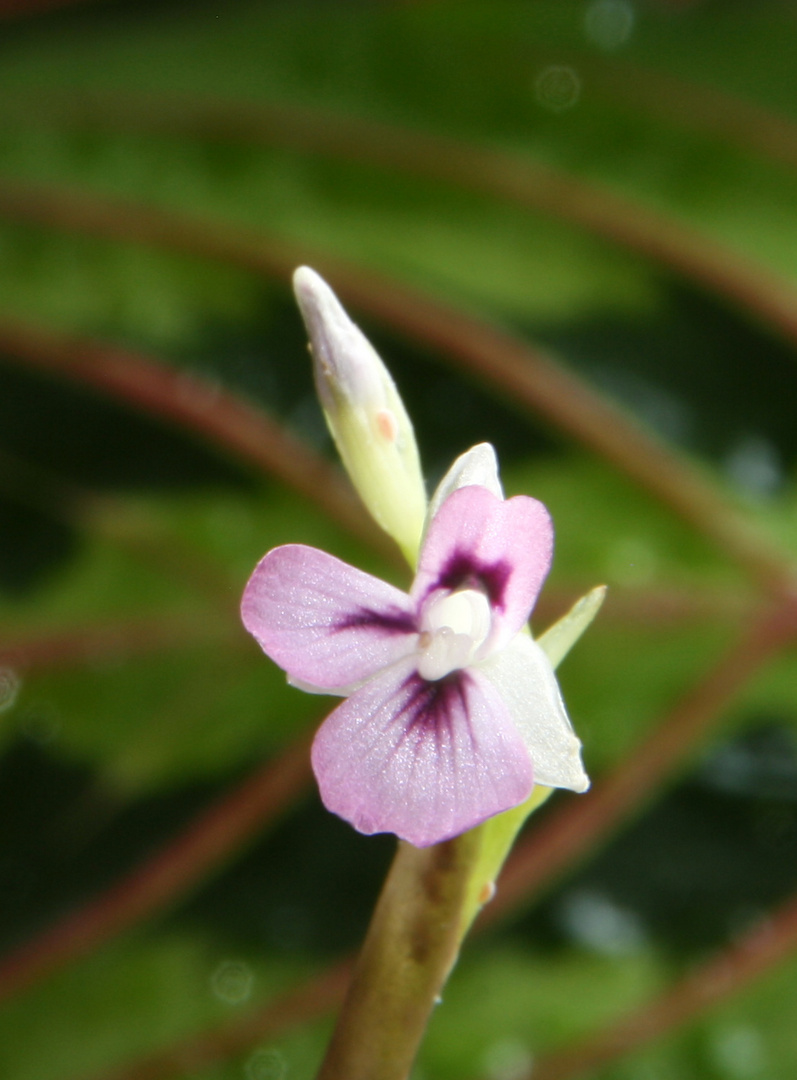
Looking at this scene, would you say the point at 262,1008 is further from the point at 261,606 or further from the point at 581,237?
the point at 581,237

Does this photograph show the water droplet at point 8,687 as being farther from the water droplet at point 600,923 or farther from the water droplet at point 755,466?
the water droplet at point 755,466

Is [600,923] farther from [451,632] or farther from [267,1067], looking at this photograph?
[451,632]

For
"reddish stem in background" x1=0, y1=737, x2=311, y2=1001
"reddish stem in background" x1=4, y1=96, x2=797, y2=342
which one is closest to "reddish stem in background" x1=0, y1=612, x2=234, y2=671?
"reddish stem in background" x1=0, y1=737, x2=311, y2=1001

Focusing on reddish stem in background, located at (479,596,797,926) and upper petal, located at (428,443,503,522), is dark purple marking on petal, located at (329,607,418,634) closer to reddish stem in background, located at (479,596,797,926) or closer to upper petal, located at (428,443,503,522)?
upper petal, located at (428,443,503,522)

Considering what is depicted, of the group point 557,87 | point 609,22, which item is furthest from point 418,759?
point 609,22

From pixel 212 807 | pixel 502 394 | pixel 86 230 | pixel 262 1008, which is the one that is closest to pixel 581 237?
pixel 502 394

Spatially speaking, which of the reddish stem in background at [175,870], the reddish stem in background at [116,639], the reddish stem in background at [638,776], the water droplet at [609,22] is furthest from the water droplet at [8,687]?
the water droplet at [609,22]

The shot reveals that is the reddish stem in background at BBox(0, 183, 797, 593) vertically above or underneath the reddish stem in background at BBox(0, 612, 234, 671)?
above
